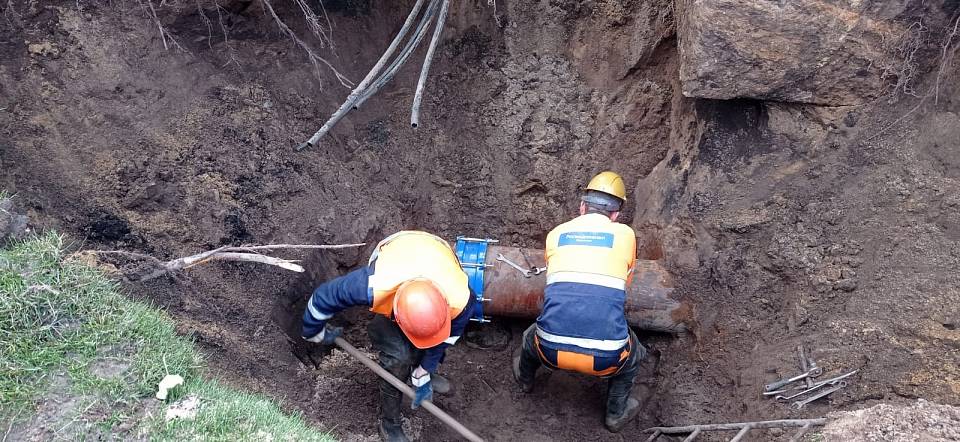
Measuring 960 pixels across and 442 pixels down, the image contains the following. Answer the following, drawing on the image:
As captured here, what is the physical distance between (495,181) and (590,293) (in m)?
1.58

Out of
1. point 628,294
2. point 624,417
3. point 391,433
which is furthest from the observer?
point 624,417

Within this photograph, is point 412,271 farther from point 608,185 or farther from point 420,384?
point 608,185

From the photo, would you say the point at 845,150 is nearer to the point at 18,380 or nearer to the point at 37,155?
the point at 18,380

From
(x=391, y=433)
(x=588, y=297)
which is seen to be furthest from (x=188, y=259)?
(x=588, y=297)

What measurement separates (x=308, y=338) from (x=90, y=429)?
1.26m

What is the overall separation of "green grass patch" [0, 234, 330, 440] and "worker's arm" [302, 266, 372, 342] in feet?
1.98

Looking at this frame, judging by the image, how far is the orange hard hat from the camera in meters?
2.92

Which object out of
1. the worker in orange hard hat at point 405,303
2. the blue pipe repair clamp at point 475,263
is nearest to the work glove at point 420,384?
the worker in orange hard hat at point 405,303

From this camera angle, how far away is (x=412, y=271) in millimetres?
3096

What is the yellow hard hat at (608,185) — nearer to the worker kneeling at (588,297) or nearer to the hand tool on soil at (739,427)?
the worker kneeling at (588,297)

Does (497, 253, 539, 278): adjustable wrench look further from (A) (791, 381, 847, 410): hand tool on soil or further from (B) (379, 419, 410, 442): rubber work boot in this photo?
(A) (791, 381, 847, 410): hand tool on soil

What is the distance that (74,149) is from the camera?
130 inches

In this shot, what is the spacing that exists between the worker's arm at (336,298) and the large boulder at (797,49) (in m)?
2.13

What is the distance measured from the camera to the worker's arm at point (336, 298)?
3.16m
